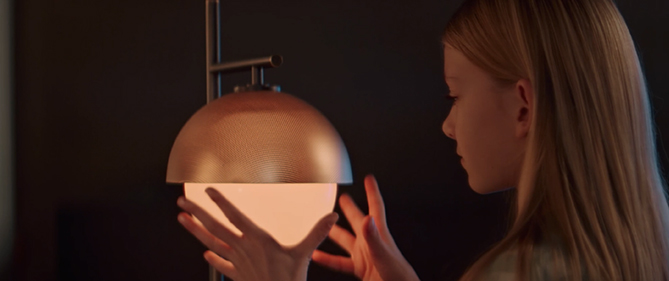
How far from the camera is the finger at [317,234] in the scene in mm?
1074

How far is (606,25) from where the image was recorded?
108 cm

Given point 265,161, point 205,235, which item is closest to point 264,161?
point 265,161

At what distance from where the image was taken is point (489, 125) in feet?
3.66

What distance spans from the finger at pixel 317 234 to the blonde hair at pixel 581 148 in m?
0.23

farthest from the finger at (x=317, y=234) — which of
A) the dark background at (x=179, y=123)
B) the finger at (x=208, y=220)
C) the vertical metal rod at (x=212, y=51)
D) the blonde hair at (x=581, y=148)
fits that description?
the dark background at (x=179, y=123)

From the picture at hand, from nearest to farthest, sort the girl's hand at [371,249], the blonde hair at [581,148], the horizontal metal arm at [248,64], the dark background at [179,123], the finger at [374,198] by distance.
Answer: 1. the blonde hair at [581,148]
2. the girl's hand at [371,249]
3. the horizontal metal arm at [248,64]
4. the finger at [374,198]
5. the dark background at [179,123]

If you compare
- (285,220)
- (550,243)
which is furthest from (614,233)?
(285,220)

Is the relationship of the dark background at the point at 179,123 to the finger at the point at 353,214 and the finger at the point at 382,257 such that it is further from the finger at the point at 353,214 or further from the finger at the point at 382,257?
the finger at the point at 382,257

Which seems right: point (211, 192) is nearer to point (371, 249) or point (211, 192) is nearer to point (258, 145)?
point (258, 145)

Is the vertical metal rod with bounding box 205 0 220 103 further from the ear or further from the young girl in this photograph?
the ear

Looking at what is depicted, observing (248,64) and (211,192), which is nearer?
(211,192)

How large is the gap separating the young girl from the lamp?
28 mm

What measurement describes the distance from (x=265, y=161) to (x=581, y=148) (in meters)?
0.49

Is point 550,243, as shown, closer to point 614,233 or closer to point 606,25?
point 614,233
